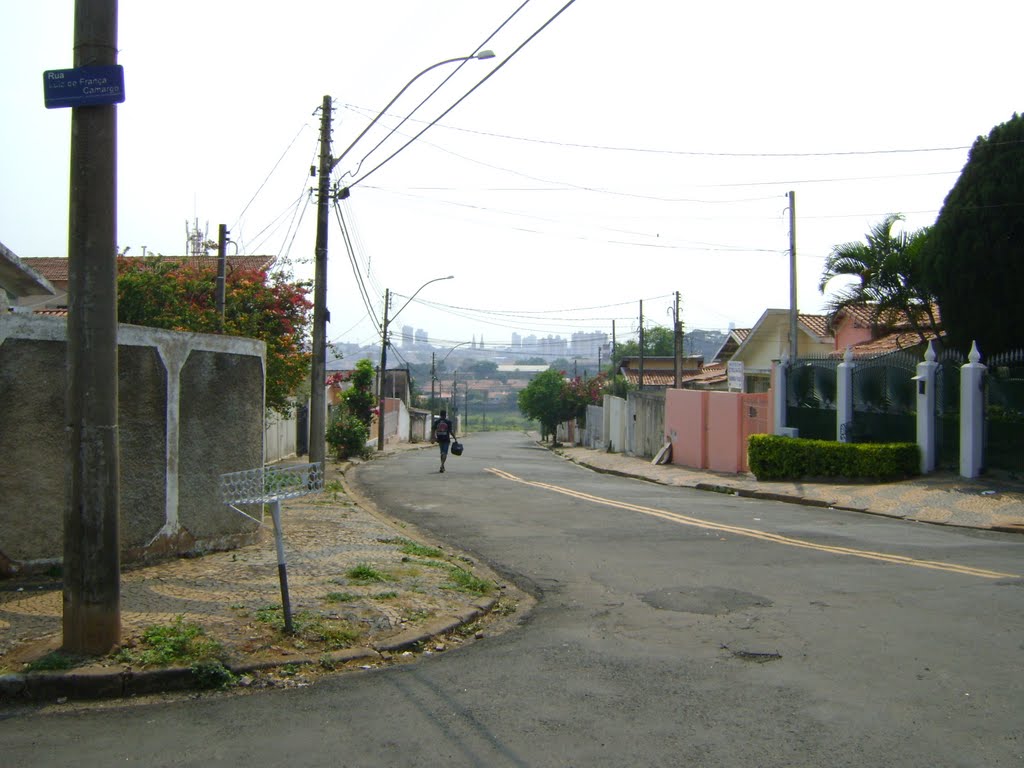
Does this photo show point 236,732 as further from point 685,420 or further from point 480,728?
point 685,420

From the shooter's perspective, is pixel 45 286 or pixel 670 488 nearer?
pixel 45 286

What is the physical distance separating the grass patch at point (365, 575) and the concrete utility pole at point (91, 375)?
2964 millimetres

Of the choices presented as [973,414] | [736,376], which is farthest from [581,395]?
[973,414]

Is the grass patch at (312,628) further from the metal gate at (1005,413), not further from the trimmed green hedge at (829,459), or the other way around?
the trimmed green hedge at (829,459)

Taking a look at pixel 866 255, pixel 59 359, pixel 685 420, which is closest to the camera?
pixel 59 359

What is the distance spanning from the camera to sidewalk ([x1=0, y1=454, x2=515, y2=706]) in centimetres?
591

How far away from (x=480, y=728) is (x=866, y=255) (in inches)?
747

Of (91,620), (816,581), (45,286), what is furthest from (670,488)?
(91,620)

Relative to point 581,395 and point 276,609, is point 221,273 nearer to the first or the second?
point 276,609

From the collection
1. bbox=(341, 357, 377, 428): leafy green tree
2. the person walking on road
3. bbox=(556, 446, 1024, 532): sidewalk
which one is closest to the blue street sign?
bbox=(556, 446, 1024, 532): sidewalk

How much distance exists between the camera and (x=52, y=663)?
5859 millimetres

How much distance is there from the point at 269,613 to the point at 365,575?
1752 mm

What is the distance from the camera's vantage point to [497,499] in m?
17.8

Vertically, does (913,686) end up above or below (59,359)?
below
